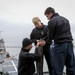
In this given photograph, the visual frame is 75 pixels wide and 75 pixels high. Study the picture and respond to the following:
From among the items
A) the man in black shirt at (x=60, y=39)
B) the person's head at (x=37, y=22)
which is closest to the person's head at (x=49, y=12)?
the man in black shirt at (x=60, y=39)

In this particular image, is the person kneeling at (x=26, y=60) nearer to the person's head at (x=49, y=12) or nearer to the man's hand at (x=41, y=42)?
the man's hand at (x=41, y=42)

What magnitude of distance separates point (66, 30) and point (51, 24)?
32 centimetres

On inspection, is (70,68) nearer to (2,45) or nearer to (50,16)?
(50,16)

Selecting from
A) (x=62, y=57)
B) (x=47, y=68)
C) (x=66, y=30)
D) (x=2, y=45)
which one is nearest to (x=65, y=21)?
(x=66, y=30)

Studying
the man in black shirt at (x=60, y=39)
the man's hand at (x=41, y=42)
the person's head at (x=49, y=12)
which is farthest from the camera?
the man's hand at (x=41, y=42)

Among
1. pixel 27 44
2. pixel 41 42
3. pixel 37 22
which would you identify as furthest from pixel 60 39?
pixel 37 22

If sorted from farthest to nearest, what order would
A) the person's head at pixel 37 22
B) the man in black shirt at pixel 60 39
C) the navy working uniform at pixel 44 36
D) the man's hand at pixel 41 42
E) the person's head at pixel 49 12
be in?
the navy working uniform at pixel 44 36 < the person's head at pixel 37 22 < the man's hand at pixel 41 42 < the person's head at pixel 49 12 < the man in black shirt at pixel 60 39

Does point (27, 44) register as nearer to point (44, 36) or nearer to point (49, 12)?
point (44, 36)

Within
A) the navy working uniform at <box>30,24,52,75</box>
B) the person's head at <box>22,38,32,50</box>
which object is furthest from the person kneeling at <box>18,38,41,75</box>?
the navy working uniform at <box>30,24,52,75</box>

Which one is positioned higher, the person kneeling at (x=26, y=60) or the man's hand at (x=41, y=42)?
the man's hand at (x=41, y=42)

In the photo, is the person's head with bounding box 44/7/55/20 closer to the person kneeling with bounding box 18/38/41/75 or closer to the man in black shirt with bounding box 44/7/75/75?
the man in black shirt with bounding box 44/7/75/75

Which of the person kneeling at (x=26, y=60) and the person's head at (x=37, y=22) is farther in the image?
the person's head at (x=37, y=22)

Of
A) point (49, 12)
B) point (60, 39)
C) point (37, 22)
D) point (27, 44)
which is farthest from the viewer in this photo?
point (37, 22)

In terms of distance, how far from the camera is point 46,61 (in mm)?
6738
